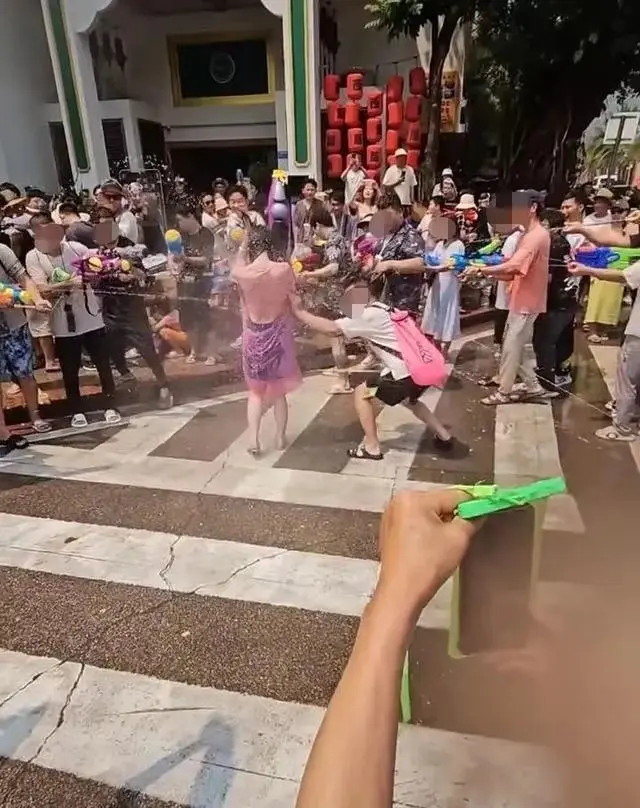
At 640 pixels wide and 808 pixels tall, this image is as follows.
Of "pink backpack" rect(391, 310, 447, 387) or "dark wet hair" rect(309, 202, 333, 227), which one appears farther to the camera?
"dark wet hair" rect(309, 202, 333, 227)

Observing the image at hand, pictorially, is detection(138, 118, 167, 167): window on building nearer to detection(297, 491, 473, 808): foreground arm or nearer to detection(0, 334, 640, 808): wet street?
detection(0, 334, 640, 808): wet street

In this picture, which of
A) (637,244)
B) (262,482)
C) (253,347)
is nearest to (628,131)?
(637,244)

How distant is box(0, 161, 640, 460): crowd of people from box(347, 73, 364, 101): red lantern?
14.9 ft

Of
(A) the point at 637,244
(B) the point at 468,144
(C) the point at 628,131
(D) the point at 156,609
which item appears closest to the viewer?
(D) the point at 156,609

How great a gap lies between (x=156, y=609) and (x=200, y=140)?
1112cm

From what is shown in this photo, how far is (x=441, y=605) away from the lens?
1.99m

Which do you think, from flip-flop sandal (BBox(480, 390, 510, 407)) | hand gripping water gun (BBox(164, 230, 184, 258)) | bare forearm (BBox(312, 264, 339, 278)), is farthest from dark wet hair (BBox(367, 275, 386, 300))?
hand gripping water gun (BBox(164, 230, 184, 258))

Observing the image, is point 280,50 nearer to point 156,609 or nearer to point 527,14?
point 527,14

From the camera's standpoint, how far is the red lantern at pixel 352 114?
8781 millimetres

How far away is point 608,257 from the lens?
11.6ft

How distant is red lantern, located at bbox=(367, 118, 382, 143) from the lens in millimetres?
8891

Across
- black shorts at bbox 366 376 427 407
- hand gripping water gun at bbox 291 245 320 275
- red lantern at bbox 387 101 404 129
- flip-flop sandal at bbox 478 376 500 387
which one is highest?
red lantern at bbox 387 101 404 129

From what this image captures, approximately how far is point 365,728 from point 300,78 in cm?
934

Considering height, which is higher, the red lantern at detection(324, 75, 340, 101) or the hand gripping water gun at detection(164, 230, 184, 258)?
the red lantern at detection(324, 75, 340, 101)
